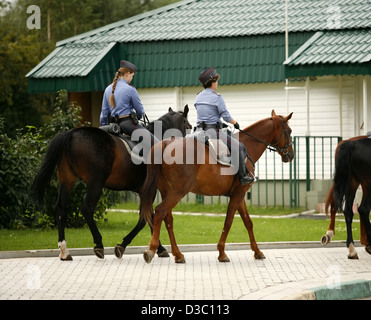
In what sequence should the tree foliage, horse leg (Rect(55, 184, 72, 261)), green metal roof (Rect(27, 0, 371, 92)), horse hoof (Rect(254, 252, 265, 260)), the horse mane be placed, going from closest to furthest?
horse leg (Rect(55, 184, 72, 261)) < horse hoof (Rect(254, 252, 265, 260)) < the horse mane < green metal roof (Rect(27, 0, 371, 92)) < the tree foliage

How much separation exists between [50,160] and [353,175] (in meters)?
4.92

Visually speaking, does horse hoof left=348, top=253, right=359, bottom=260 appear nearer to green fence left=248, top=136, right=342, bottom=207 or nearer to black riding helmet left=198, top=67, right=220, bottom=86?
black riding helmet left=198, top=67, right=220, bottom=86

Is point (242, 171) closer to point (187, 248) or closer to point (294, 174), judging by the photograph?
point (187, 248)

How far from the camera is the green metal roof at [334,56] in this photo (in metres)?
23.1

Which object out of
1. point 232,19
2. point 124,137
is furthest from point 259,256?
point 232,19

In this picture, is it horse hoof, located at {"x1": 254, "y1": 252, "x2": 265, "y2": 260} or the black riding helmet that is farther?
horse hoof, located at {"x1": 254, "y1": 252, "x2": 265, "y2": 260}

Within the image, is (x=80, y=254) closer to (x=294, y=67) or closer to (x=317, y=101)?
(x=294, y=67)

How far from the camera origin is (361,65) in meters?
23.0

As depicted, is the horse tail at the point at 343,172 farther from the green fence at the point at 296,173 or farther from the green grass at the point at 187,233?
the green fence at the point at 296,173

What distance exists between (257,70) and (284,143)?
37.8ft

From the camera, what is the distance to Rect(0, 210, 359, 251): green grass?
16203 millimetres

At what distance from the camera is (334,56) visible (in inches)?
932

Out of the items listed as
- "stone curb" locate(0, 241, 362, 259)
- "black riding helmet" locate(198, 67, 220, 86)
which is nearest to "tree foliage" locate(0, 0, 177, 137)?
"stone curb" locate(0, 241, 362, 259)

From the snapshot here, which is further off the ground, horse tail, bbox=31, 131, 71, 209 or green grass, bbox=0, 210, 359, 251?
horse tail, bbox=31, 131, 71, 209
